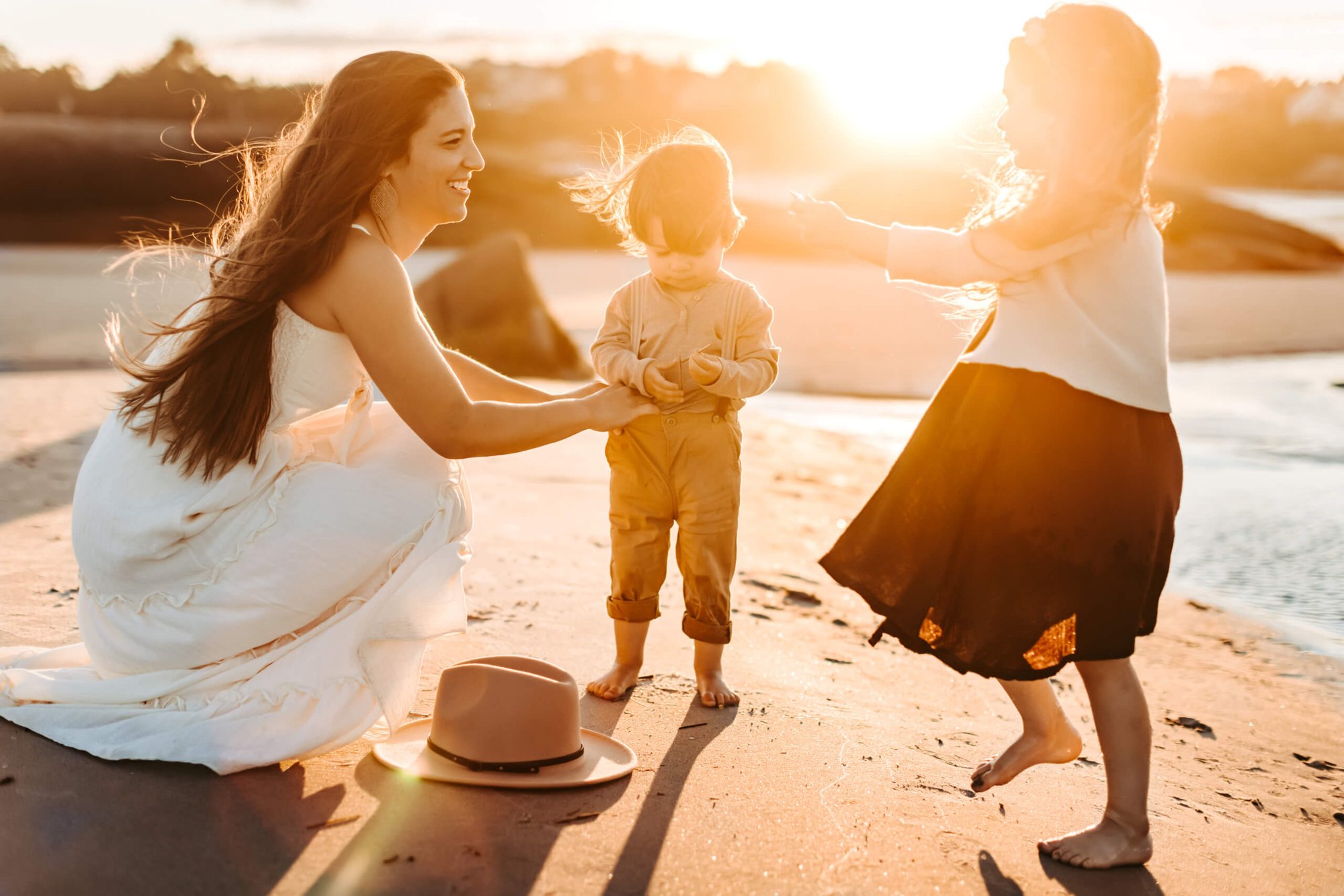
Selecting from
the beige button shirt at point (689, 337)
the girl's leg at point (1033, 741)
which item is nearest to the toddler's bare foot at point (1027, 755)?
the girl's leg at point (1033, 741)

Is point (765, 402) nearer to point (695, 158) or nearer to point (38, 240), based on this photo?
point (695, 158)

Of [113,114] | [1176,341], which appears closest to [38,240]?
[113,114]

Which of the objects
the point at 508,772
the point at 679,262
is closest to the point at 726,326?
the point at 679,262

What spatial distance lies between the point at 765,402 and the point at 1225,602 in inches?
217

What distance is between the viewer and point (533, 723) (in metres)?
2.38

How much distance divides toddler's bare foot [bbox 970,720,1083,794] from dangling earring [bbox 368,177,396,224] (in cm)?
176

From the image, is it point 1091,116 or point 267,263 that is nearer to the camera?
point 1091,116

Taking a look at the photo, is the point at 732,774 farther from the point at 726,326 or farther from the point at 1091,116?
the point at 1091,116

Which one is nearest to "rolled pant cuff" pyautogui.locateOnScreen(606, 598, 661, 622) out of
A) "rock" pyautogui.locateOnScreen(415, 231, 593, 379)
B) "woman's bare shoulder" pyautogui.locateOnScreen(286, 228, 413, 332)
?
"woman's bare shoulder" pyautogui.locateOnScreen(286, 228, 413, 332)

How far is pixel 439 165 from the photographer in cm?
259

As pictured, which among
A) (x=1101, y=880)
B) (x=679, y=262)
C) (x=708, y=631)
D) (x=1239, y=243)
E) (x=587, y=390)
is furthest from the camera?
(x=1239, y=243)

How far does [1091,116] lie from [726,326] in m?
1.00

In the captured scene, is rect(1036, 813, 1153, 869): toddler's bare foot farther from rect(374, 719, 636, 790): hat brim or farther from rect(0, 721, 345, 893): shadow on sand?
rect(0, 721, 345, 893): shadow on sand

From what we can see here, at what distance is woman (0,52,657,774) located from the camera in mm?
2381
